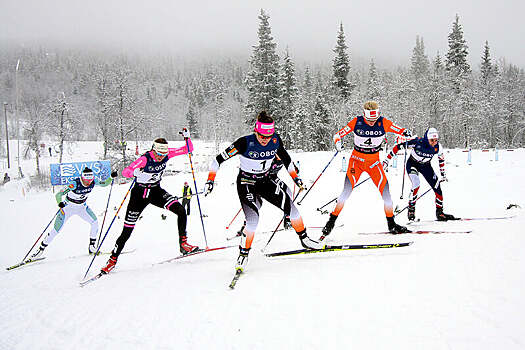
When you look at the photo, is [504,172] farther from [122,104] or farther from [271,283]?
[122,104]

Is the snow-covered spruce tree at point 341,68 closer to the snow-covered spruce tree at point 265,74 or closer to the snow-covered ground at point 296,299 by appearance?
the snow-covered spruce tree at point 265,74

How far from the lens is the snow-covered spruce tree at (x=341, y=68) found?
38.5m

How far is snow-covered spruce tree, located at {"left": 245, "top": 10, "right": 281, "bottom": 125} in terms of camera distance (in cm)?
3112

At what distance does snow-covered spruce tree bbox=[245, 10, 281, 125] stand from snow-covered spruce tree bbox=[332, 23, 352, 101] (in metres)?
10.9

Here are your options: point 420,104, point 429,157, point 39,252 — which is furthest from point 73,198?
point 420,104

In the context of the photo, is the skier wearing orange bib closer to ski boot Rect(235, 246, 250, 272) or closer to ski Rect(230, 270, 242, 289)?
ski boot Rect(235, 246, 250, 272)

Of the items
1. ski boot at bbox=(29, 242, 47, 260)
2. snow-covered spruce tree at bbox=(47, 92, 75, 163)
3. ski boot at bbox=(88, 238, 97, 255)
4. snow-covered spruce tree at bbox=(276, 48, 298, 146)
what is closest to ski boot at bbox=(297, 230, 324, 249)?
ski boot at bbox=(88, 238, 97, 255)

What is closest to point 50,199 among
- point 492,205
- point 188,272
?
point 188,272

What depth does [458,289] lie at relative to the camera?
346 centimetres

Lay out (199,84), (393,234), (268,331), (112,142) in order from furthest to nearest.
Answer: (199,84) → (112,142) → (393,234) → (268,331)

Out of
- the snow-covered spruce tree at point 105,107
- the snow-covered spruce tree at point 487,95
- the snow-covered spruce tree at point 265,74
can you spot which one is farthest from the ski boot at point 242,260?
the snow-covered spruce tree at point 487,95

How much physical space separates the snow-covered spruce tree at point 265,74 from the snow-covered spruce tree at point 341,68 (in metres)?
10.9

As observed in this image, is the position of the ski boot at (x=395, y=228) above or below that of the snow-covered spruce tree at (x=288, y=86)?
below

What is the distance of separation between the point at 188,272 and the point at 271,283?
6.25 ft
